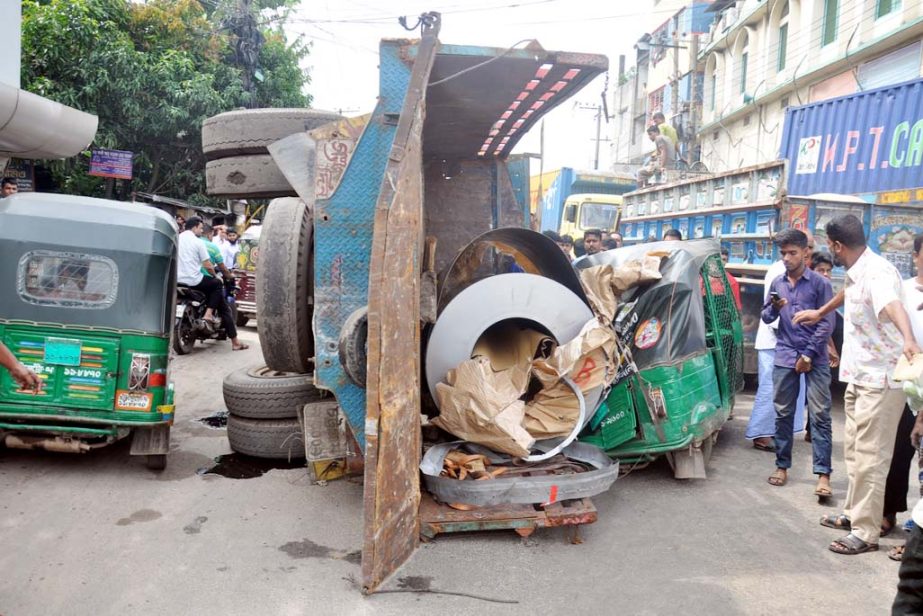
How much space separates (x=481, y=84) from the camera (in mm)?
4633

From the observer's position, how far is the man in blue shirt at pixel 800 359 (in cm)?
477

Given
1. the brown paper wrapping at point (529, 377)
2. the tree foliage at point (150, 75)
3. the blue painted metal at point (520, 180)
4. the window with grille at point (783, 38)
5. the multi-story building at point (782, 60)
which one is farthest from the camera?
the window with grille at point (783, 38)

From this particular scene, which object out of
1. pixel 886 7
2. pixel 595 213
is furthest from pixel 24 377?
pixel 886 7

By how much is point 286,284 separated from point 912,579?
13.0 ft

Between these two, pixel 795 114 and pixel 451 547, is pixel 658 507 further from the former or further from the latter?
pixel 795 114

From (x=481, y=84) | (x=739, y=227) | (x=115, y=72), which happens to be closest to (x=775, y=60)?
(x=739, y=227)

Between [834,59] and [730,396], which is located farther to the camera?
[834,59]

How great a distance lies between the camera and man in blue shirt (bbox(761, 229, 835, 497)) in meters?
4.77

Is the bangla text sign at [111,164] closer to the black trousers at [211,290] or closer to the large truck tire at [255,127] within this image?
the black trousers at [211,290]

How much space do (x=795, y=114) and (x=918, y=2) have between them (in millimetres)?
5181

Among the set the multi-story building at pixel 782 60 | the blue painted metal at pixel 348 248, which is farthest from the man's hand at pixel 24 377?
the multi-story building at pixel 782 60

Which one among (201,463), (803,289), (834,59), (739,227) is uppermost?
(834,59)

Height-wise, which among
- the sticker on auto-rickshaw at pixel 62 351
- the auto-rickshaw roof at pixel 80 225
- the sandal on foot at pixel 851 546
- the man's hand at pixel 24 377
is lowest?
the sandal on foot at pixel 851 546

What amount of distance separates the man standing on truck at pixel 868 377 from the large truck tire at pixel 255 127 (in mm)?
3927
